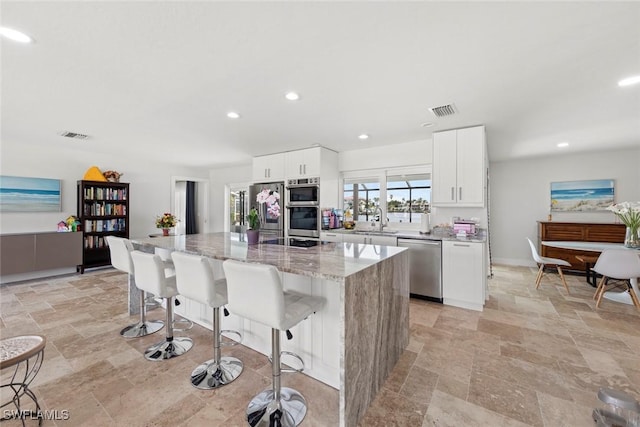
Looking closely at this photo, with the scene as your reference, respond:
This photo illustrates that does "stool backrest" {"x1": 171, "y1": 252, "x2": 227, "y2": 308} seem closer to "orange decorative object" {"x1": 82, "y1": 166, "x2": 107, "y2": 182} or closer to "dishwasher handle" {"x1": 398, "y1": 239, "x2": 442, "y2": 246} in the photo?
"dishwasher handle" {"x1": 398, "y1": 239, "x2": 442, "y2": 246}

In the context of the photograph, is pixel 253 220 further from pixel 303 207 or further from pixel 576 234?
pixel 576 234

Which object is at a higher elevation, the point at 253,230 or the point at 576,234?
the point at 253,230

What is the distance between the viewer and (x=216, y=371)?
199 centimetres

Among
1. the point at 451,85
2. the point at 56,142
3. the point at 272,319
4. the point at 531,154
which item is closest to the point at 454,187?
the point at 451,85

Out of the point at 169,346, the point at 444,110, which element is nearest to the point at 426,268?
the point at 444,110

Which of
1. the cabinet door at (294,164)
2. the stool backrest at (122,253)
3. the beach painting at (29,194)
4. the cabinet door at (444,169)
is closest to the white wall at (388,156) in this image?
the cabinet door at (444,169)

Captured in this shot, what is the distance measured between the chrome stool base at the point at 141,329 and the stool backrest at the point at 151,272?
75cm

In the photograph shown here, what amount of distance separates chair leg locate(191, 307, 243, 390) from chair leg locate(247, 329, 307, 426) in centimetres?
33

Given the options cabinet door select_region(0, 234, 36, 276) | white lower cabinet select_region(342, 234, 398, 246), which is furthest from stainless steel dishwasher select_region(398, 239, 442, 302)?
cabinet door select_region(0, 234, 36, 276)

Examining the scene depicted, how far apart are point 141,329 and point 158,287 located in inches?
37.3

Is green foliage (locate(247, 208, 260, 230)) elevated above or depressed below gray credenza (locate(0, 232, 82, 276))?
above

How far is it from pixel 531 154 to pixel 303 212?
15.2 feet

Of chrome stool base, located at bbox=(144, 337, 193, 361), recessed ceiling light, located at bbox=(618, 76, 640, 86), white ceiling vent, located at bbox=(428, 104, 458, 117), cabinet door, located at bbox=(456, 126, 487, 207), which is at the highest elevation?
white ceiling vent, located at bbox=(428, 104, 458, 117)

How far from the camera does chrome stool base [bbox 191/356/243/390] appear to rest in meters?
1.89
